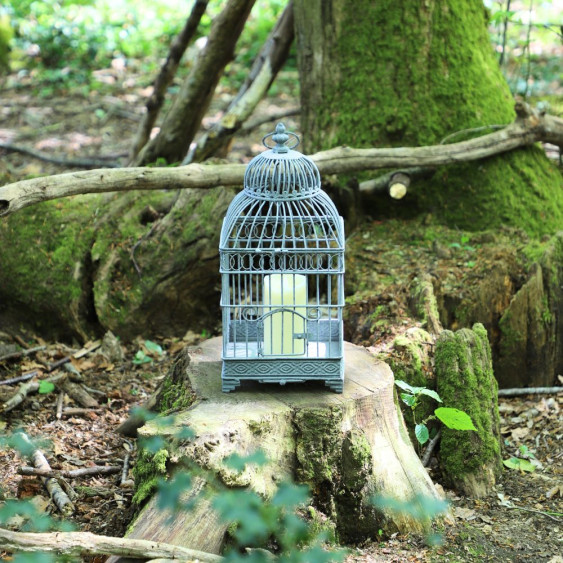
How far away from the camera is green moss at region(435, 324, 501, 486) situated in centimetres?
383

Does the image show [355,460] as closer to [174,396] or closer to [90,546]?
[174,396]

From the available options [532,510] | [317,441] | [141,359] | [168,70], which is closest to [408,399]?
[317,441]

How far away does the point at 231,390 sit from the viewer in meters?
3.32

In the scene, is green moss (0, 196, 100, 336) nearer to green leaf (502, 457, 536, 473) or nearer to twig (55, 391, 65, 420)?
twig (55, 391, 65, 420)

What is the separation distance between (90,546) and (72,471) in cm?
112

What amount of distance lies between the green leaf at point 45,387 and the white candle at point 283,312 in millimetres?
1761

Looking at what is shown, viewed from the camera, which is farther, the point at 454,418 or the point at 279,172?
the point at 454,418

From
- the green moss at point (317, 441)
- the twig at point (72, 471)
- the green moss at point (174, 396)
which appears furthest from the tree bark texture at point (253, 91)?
the green moss at point (317, 441)

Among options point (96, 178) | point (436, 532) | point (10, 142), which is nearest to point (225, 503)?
point (436, 532)

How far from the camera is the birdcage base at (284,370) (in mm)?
3242

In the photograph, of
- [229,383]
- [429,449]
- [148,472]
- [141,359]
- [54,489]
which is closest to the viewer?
[148,472]

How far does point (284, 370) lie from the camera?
3246mm

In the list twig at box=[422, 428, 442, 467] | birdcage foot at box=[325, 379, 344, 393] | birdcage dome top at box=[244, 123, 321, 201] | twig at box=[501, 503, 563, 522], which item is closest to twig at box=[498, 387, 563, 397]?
twig at box=[422, 428, 442, 467]

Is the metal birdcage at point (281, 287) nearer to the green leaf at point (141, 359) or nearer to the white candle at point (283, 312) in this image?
→ the white candle at point (283, 312)
